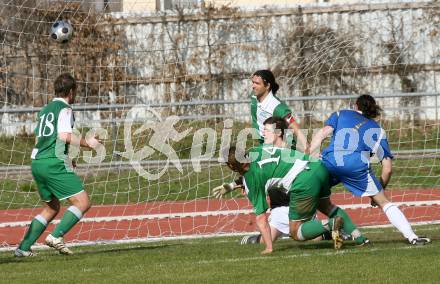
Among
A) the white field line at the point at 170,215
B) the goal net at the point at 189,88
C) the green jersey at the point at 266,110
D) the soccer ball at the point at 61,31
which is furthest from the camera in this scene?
the goal net at the point at 189,88

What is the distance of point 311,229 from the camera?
9.97 m

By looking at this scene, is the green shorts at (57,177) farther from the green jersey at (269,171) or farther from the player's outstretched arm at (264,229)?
the player's outstretched arm at (264,229)

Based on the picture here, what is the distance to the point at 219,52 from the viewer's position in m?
16.0

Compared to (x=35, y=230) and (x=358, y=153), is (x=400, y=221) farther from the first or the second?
(x=35, y=230)

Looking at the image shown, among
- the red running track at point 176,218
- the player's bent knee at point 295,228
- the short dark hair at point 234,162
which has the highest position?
the short dark hair at point 234,162

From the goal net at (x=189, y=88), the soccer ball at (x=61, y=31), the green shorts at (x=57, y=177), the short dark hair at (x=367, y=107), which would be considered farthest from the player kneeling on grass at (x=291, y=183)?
the soccer ball at (x=61, y=31)

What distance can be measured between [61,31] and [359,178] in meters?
5.03

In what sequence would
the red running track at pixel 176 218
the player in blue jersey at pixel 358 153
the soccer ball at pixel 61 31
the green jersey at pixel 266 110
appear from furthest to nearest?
1. the red running track at pixel 176 218
2. the soccer ball at pixel 61 31
3. the green jersey at pixel 266 110
4. the player in blue jersey at pixel 358 153

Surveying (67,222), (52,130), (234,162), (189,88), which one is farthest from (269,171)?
(189,88)

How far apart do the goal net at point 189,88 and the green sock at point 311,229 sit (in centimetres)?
404

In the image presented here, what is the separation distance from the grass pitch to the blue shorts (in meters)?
0.56

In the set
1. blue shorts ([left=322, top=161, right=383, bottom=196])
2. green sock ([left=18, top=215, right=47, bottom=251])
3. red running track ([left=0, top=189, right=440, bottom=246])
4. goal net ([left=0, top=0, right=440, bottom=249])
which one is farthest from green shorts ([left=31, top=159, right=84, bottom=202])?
goal net ([left=0, top=0, right=440, bottom=249])

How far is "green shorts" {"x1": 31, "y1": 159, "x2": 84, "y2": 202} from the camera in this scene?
33.8ft

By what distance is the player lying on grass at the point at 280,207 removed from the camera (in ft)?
32.9
